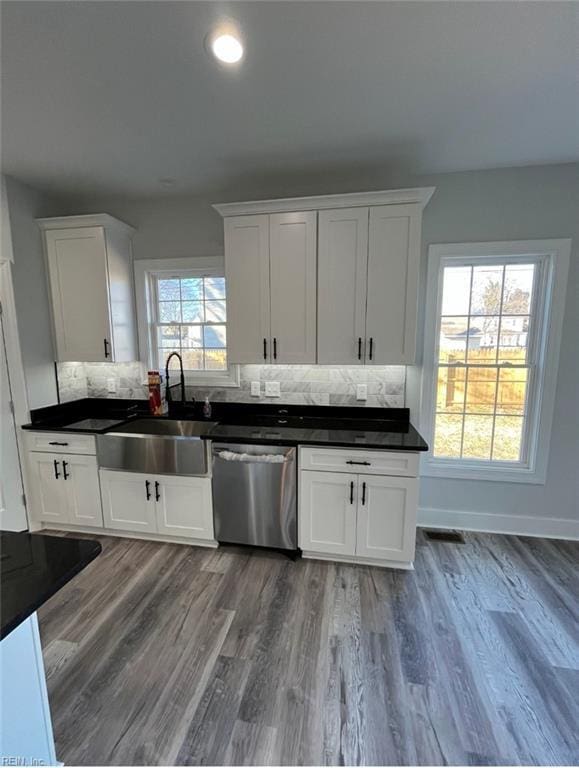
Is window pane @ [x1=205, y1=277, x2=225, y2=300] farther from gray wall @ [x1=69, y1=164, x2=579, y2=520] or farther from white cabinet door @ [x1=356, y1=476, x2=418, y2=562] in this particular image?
white cabinet door @ [x1=356, y1=476, x2=418, y2=562]

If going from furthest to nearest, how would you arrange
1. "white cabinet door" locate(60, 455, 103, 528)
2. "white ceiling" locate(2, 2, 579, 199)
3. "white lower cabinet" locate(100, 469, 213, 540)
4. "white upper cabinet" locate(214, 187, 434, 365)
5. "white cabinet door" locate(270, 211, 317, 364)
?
"white cabinet door" locate(60, 455, 103, 528), "white lower cabinet" locate(100, 469, 213, 540), "white cabinet door" locate(270, 211, 317, 364), "white upper cabinet" locate(214, 187, 434, 365), "white ceiling" locate(2, 2, 579, 199)

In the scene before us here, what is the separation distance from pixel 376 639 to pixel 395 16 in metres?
2.85

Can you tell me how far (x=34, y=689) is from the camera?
40.1 inches

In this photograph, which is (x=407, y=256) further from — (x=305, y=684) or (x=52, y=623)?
(x=52, y=623)

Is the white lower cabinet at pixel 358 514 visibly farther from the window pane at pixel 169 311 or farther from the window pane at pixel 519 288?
the window pane at pixel 169 311

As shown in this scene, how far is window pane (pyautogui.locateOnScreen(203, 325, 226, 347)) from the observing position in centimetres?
300

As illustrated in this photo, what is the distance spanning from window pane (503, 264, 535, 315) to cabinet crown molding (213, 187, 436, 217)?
937 mm

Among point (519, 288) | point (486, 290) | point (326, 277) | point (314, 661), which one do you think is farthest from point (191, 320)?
point (519, 288)

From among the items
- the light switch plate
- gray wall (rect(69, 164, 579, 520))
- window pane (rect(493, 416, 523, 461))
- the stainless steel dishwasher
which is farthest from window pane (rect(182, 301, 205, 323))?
window pane (rect(493, 416, 523, 461))

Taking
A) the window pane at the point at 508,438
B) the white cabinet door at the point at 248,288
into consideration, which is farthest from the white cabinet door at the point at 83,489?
the window pane at the point at 508,438

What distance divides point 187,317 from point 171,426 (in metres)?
1.01

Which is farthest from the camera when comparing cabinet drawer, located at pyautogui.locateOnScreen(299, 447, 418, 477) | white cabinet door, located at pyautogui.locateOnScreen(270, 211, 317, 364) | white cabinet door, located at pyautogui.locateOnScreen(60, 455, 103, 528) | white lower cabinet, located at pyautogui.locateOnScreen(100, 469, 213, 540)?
white cabinet door, located at pyautogui.locateOnScreen(60, 455, 103, 528)

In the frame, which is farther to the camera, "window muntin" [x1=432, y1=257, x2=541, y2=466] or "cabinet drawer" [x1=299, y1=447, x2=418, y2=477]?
"window muntin" [x1=432, y1=257, x2=541, y2=466]

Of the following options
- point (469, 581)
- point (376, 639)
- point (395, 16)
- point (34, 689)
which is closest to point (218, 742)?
point (34, 689)
